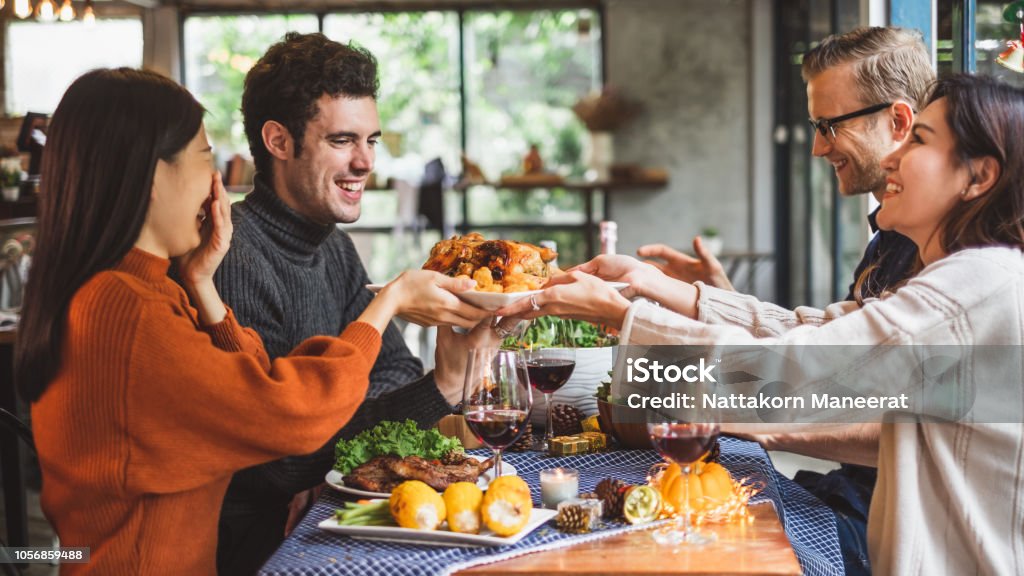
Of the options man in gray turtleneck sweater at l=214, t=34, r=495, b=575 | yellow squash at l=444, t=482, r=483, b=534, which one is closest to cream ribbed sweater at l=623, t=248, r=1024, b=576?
yellow squash at l=444, t=482, r=483, b=534

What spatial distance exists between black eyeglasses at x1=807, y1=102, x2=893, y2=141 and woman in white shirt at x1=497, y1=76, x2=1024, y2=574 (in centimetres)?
68

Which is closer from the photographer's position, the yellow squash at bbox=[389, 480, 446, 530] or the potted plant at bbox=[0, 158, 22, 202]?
the yellow squash at bbox=[389, 480, 446, 530]

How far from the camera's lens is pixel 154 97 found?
5.57 ft

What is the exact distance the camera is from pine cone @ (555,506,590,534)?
156 cm

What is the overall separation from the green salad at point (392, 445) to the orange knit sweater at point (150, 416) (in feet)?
0.59

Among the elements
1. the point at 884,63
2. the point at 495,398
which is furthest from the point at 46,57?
the point at 495,398

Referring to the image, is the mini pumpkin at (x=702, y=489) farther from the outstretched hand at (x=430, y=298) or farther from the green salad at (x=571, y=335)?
the green salad at (x=571, y=335)

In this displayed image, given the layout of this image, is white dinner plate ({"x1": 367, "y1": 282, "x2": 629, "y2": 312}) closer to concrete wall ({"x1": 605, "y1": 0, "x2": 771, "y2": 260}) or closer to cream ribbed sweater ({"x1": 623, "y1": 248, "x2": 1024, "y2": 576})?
cream ribbed sweater ({"x1": 623, "y1": 248, "x2": 1024, "y2": 576})

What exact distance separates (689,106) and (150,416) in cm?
721

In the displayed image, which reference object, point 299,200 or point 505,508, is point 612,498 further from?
point 299,200

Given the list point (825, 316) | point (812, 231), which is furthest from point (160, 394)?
point (812, 231)

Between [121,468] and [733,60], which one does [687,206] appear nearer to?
[733,60]

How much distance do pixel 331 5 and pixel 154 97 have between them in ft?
24.2

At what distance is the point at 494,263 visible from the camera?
2074mm
